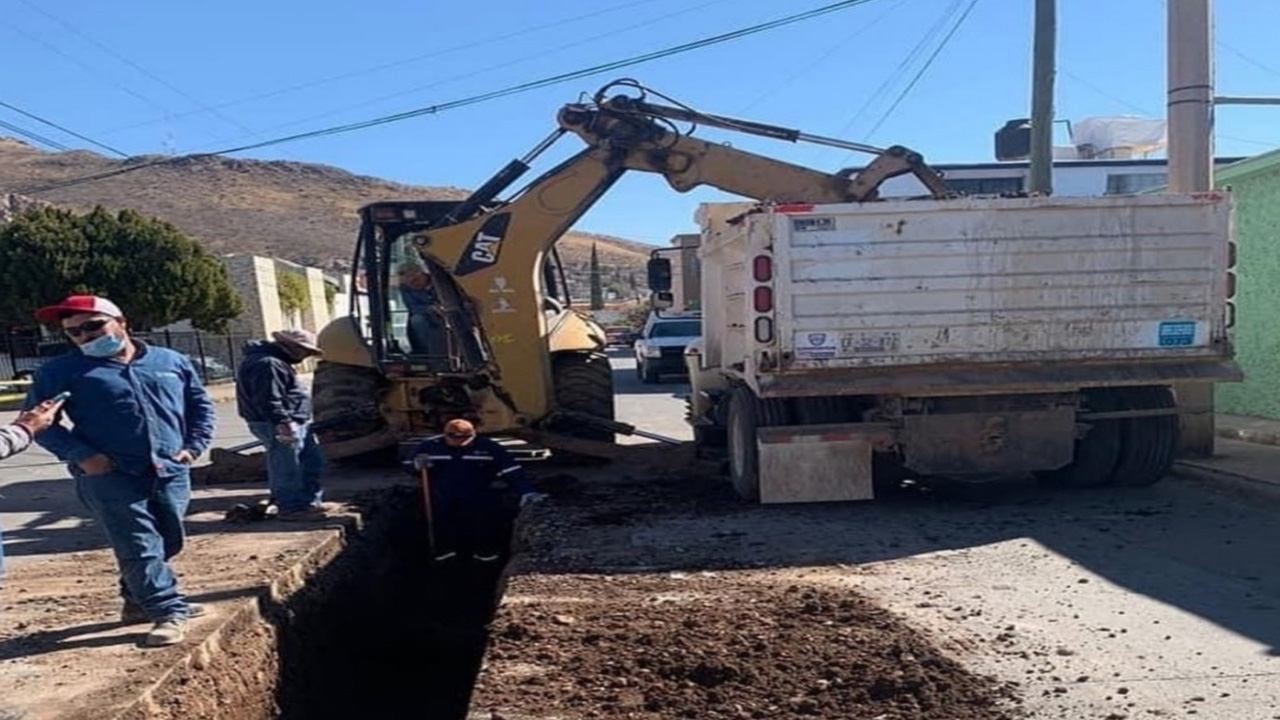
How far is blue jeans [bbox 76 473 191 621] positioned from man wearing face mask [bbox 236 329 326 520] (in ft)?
9.07

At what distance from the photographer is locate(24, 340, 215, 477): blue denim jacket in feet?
16.1

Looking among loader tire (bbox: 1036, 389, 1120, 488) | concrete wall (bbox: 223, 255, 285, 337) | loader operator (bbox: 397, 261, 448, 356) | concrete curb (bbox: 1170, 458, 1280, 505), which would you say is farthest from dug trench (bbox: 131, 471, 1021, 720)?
concrete wall (bbox: 223, 255, 285, 337)

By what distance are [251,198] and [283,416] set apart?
109 meters

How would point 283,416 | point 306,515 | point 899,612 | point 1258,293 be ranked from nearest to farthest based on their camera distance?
point 899,612, point 283,416, point 306,515, point 1258,293

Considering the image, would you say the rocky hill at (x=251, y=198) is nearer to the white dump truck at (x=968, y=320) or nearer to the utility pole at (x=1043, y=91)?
the utility pole at (x=1043, y=91)

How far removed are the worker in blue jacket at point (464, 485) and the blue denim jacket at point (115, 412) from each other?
2701mm

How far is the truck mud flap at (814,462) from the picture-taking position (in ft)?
25.4

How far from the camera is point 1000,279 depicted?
7.62 metres

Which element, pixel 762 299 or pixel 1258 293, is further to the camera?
pixel 1258 293

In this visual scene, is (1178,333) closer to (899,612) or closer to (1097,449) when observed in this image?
(1097,449)

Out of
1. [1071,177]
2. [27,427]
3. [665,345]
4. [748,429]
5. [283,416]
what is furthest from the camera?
[1071,177]

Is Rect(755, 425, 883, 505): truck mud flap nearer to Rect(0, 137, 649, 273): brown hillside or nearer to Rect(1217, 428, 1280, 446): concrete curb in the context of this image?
Rect(1217, 428, 1280, 446): concrete curb

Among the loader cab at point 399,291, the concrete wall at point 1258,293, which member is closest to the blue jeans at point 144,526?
the loader cab at point 399,291

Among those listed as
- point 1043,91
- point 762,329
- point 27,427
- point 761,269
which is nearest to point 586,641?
point 27,427
